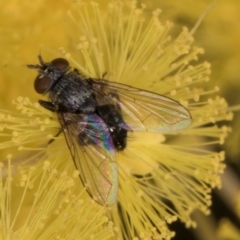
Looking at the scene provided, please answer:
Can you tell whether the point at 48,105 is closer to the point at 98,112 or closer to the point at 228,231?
the point at 98,112

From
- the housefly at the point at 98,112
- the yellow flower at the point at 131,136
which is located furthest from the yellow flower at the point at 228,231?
the housefly at the point at 98,112

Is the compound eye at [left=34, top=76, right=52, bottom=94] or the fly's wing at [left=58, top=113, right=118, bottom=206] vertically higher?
the compound eye at [left=34, top=76, right=52, bottom=94]

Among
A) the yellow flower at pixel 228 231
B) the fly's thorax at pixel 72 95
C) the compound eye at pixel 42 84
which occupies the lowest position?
the yellow flower at pixel 228 231

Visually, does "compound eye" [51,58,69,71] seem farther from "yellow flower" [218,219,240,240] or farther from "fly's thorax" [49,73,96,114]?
"yellow flower" [218,219,240,240]

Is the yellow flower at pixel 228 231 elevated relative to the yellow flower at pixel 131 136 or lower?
lower

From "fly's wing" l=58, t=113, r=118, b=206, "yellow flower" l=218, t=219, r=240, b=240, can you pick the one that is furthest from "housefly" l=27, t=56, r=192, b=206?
"yellow flower" l=218, t=219, r=240, b=240

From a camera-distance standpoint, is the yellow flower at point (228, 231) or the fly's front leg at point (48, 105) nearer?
the fly's front leg at point (48, 105)

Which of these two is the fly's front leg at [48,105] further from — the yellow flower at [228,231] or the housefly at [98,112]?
the yellow flower at [228,231]
